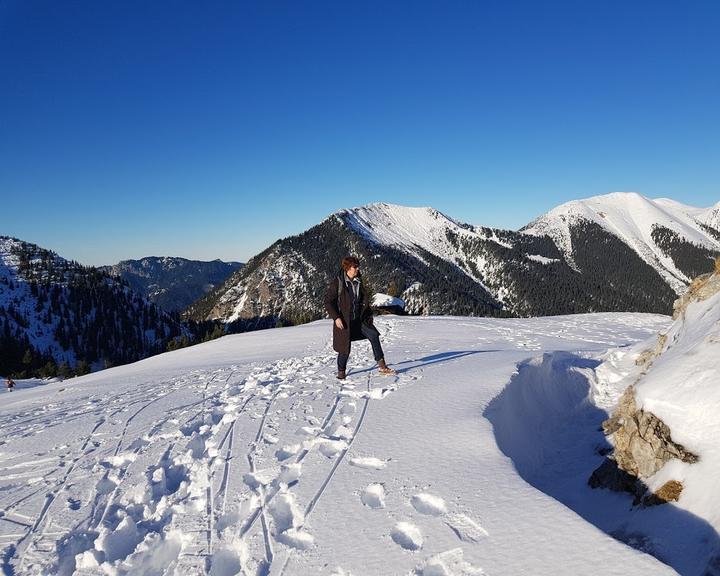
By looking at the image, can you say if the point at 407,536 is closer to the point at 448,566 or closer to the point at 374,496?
the point at 448,566

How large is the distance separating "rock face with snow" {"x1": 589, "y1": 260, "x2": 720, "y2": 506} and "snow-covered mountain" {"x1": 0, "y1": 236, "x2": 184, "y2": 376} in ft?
534

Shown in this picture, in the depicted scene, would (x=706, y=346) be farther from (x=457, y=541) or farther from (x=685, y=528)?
(x=457, y=541)

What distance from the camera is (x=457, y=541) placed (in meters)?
3.28

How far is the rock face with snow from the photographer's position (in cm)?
434

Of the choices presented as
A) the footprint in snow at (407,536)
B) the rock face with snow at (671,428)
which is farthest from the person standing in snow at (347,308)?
the footprint in snow at (407,536)

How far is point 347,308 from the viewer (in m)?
8.88

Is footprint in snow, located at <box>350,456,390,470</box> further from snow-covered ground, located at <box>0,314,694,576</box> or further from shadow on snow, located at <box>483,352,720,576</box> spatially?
shadow on snow, located at <box>483,352,720,576</box>

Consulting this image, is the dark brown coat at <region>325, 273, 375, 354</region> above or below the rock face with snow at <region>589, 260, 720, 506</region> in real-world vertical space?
above

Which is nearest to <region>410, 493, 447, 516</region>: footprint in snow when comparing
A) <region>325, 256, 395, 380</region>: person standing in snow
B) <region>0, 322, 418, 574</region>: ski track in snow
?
<region>0, 322, 418, 574</region>: ski track in snow

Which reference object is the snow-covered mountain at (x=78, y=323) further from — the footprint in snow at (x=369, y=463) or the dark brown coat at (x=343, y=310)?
the footprint in snow at (x=369, y=463)

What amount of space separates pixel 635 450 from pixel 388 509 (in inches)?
147

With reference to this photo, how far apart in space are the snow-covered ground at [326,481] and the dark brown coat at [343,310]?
1.04 meters

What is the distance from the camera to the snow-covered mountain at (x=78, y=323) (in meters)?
153

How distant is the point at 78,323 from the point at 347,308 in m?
203
